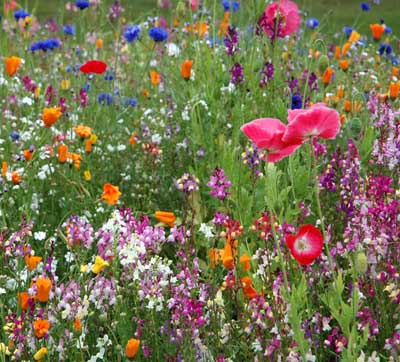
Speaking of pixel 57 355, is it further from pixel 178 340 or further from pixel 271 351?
pixel 271 351

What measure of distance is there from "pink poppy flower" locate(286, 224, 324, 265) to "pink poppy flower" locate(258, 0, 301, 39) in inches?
63.0

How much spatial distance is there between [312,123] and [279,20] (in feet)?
5.54

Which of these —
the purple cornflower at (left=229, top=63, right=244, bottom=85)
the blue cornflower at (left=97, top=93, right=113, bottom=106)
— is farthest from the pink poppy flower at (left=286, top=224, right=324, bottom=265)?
the blue cornflower at (left=97, top=93, right=113, bottom=106)

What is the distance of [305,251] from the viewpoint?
197 cm

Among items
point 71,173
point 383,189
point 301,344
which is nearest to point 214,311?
point 301,344

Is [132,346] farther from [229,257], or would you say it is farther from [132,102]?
[132,102]

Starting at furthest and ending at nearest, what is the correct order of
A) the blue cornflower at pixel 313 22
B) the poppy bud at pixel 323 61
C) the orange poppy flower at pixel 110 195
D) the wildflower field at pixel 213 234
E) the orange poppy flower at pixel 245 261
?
the blue cornflower at pixel 313 22 → the orange poppy flower at pixel 110 195 → the poppy bud at pixel 323 61 → the orange poppy flower at pixel 245 261 → the wildflower field at pixel 213 234

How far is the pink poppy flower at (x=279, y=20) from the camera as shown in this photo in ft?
11.3

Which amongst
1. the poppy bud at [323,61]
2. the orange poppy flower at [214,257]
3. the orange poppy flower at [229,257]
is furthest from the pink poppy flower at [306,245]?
the poppy bud at [323,61]

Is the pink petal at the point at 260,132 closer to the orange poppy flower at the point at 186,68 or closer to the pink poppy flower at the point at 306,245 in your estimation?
the pink poppy flower at the point at 306,245

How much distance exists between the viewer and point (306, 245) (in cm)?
197

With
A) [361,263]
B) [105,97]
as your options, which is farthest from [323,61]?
[105,97]

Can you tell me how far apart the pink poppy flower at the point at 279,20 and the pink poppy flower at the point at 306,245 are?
1600 mm

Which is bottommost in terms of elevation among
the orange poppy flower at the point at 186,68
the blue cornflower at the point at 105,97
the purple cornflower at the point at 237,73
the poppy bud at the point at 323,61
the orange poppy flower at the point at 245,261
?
the orange poppy flower at the point at 245,261
